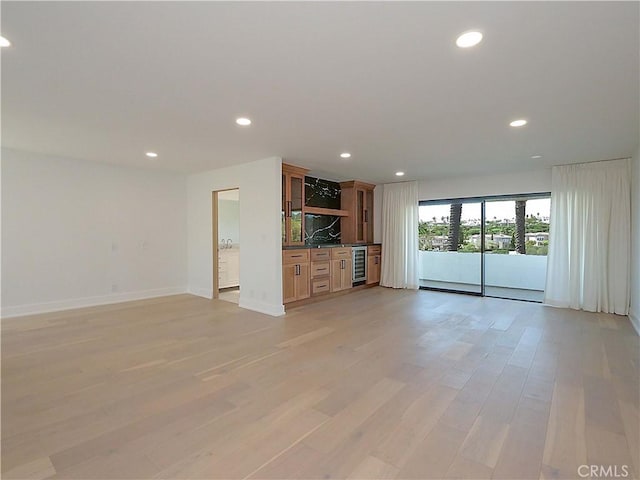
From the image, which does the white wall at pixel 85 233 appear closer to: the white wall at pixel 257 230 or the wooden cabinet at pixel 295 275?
the white wall at pixel 257 230

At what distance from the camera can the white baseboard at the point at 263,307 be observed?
4785mm

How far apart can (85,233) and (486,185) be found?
7312 mm

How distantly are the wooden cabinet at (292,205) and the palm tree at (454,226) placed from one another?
129 inches

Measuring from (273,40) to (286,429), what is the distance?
7.81 ft

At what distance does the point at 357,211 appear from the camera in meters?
7.29

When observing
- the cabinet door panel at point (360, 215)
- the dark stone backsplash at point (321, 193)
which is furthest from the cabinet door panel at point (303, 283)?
the cabinet door panel at point (360, 215)

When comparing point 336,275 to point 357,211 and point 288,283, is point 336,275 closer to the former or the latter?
point 288,283

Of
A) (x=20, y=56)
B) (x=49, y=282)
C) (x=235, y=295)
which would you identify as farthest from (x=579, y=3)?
(x=49, y=282)

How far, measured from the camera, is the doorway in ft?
19.7

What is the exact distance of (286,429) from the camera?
193cm

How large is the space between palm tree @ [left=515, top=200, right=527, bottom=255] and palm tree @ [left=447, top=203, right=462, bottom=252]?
1040 mm

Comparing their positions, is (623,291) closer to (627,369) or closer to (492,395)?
(627,369)

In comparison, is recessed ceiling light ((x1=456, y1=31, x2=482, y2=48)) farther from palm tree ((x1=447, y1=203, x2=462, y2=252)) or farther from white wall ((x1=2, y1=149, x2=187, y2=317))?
white wall ((x1=2, y1=149, x2=187, y2=317))

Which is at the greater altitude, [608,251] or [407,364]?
[608,251]
